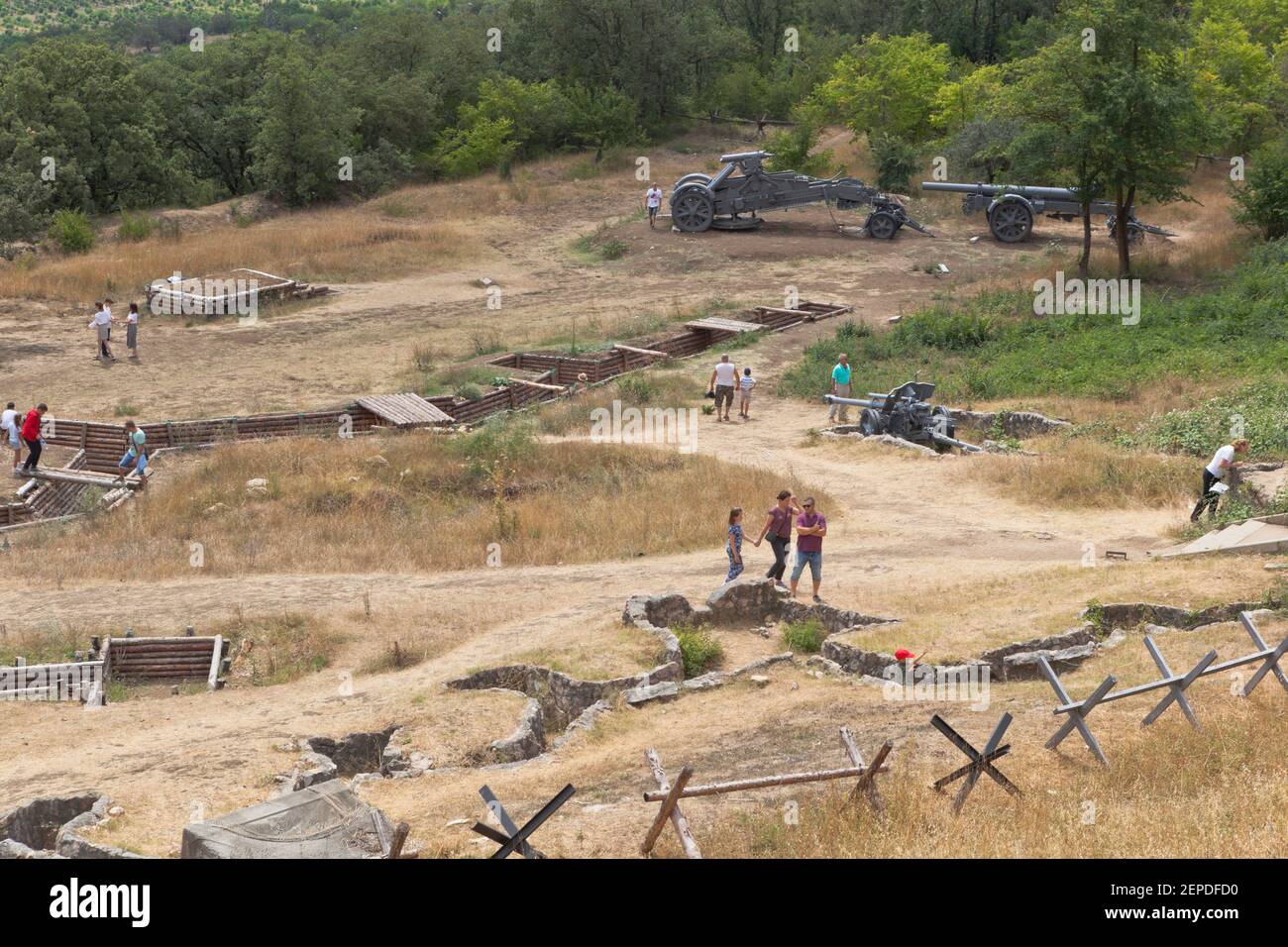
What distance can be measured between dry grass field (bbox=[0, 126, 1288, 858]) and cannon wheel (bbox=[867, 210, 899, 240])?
281 centimetres

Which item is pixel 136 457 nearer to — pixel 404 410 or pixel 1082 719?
pixel 404 410

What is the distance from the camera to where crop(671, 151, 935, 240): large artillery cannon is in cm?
3747

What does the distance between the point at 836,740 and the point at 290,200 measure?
113ft

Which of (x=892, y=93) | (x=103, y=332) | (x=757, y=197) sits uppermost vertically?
(x=892, y=93)

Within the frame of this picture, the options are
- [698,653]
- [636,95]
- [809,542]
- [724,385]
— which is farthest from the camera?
[636,95]

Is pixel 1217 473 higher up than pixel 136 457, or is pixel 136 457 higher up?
pixel 1217 473

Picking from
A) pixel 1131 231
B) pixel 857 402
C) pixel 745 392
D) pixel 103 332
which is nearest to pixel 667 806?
pixel 857 402

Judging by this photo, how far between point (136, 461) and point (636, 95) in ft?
105

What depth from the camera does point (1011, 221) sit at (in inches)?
1433

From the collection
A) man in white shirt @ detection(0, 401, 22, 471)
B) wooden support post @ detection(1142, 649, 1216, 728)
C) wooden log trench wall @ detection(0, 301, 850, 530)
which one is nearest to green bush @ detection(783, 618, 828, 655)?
wooden support post @ detection(1142, 649, 1216, 728)

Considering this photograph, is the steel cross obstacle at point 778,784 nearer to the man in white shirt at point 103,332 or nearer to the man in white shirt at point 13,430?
the man in white shirt at point 13,430

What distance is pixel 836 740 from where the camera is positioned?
1114 cm

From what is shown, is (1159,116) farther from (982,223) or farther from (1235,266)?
(982,223)
